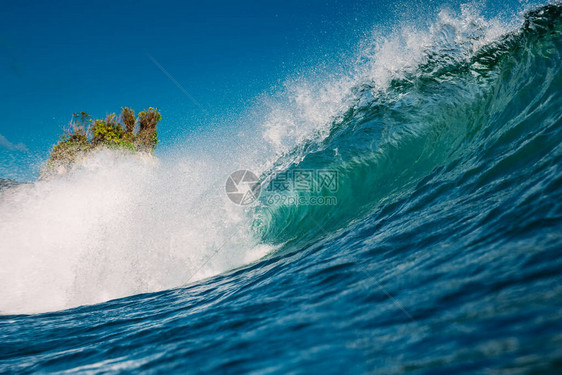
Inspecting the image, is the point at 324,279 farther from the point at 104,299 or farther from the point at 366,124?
the point at 366,124

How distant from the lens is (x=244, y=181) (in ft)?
24.8

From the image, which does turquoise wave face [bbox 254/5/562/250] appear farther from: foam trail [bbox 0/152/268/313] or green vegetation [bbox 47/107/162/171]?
green vegetation [bbox 47/107/162/171]

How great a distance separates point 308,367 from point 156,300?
120 inches

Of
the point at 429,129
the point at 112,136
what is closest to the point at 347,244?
the point at 429,129

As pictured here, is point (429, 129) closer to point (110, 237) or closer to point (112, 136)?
point (110, 237)

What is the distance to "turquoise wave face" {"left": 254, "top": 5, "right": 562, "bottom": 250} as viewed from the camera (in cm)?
443

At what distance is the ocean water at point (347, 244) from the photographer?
4.90 feet

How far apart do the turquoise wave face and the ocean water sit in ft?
0.12

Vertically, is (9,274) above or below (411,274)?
above

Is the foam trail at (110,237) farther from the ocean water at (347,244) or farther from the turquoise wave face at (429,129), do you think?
the turquoise wave face at (429,129)


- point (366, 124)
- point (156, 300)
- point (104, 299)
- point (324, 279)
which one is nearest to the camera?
point (324, 279)

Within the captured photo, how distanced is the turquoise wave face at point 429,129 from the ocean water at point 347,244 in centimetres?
4

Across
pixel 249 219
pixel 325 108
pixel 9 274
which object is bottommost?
pixel 249 219

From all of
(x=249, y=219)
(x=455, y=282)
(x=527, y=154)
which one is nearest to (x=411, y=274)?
(x=455, y=282)
